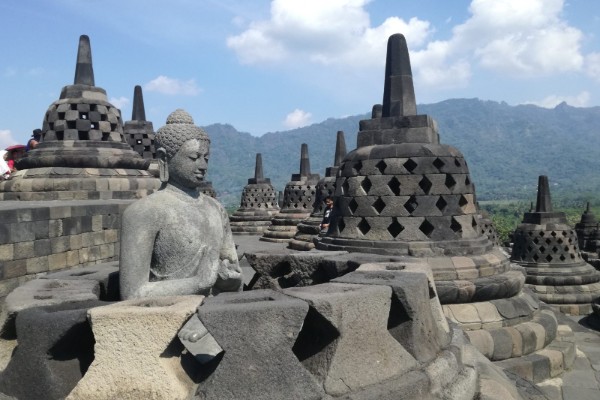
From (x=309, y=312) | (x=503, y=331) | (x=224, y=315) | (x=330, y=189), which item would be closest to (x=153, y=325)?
(x=224, y=315)

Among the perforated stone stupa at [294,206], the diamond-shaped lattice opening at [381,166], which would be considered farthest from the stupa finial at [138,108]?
the diamond-shaped lattice opening at [381,166]

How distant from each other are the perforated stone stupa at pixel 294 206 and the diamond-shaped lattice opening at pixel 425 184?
25.3 ft

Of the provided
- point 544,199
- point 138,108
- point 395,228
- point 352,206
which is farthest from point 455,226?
point 138,108

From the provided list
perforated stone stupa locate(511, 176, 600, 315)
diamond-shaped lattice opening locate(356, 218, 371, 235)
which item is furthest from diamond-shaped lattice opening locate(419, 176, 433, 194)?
perforated stone stupa locate(511, 176, 600, 315)

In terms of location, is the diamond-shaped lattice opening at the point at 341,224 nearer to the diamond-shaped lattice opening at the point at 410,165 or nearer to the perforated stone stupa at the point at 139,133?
the diamond-shaped lattice opening at the point at 410,165

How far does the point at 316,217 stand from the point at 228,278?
8.36 metres

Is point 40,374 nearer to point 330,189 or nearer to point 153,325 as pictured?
point 153,325

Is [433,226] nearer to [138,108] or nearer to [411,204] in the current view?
[411,204]

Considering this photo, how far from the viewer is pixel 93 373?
194 cm

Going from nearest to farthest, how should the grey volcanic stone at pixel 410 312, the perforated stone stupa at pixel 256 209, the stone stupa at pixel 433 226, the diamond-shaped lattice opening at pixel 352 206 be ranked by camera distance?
1. the grey volcanic stone at pixel 410 312
2. the stone stupa at pixel 433 226
3. the diamond-shaped lattice opening at pixel 352 206
4. the perforated stone stupa at pixel 256 209

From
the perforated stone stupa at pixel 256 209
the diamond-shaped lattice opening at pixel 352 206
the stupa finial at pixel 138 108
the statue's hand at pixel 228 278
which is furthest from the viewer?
the perforated stone stupa at pixel 256 209

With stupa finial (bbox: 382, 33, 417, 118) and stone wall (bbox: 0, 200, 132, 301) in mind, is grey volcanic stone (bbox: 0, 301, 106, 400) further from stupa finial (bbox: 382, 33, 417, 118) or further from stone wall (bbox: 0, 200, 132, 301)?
stupa finial (bbox: 382, 33, 417, 118)

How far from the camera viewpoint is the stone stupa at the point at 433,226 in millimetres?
4840

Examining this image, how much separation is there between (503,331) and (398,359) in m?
2.85
